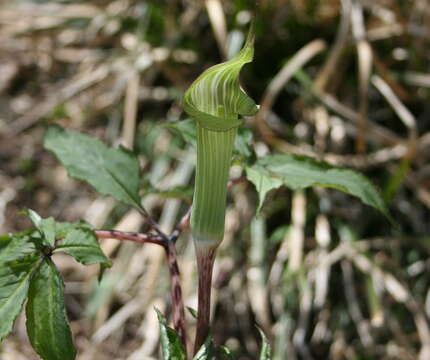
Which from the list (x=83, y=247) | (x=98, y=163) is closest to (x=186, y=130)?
(x=98, y=163)

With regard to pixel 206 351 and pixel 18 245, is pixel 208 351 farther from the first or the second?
pixel 18 245

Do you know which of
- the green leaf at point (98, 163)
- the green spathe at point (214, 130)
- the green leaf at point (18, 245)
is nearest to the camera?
the green spathe at point (214, 130)

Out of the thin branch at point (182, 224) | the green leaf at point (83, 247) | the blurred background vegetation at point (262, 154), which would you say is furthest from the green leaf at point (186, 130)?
the blurred background vegetation at point (262, 154)

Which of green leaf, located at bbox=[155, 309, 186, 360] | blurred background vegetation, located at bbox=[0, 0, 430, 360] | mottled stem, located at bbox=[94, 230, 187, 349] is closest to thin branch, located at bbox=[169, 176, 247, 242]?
mottled stem, located at bbox=[94, 230, 187, 349]

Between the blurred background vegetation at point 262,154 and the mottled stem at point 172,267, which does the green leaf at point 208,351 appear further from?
the blurred background vegetation at point 262,154

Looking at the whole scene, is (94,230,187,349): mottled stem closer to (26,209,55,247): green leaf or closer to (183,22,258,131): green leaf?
(26,209,55,247): green leaf

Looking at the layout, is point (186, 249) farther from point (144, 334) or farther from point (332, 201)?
point (332, 201)
